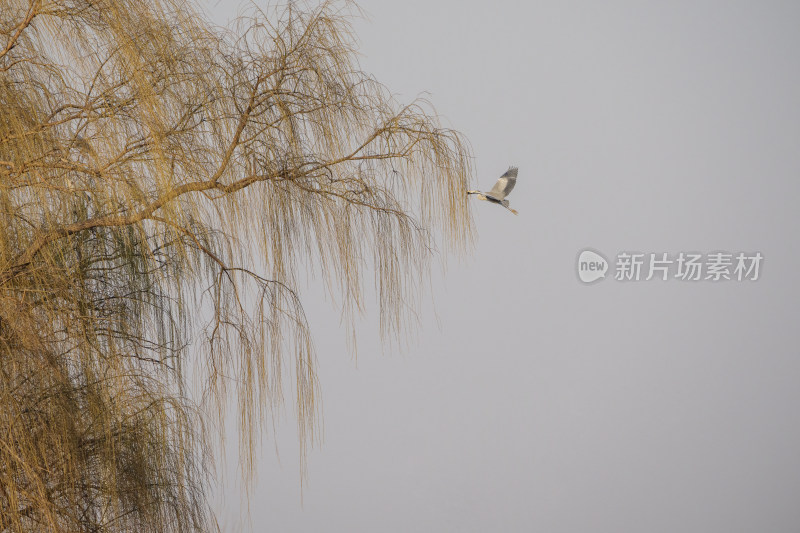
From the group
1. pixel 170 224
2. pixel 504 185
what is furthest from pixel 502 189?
pixel 170 224

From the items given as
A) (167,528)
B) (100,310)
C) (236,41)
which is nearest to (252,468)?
(167,528)

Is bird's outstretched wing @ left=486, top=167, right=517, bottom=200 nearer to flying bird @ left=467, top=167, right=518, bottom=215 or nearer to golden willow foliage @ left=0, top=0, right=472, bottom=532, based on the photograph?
flying bird @ left=467, top=167, right=518, bottom=215

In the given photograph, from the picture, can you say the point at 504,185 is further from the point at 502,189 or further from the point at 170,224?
the point at 170,224

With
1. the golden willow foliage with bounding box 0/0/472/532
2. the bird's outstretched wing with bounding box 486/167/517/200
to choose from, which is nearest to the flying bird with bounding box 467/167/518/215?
the bird's outstretched wing with bounding box 486/167/517/200

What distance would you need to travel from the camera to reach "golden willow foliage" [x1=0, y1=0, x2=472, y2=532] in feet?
5.98

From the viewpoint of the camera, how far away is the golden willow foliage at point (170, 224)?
5.98 feet

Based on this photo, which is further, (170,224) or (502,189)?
(502,189)

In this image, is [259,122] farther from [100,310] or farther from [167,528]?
[167,528]

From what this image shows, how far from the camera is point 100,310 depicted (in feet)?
6.74

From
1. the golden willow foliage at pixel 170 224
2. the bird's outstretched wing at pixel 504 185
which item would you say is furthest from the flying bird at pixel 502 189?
the golden willow foliage at pixel 170 224

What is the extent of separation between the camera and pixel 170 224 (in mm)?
1811

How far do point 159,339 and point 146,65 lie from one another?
646mm

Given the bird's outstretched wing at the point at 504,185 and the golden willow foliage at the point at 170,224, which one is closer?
the golden willow foliage at the point at 170,224

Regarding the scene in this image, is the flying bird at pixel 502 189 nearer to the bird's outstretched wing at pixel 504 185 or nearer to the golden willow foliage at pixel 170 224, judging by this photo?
the bird's outstretched wing at pixel 504 185
